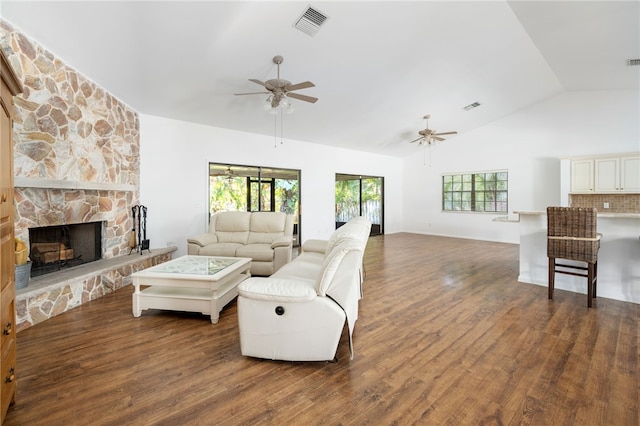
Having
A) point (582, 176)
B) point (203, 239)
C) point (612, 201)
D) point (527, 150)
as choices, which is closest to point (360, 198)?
point (527, 150)

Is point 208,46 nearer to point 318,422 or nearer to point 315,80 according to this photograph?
point 315,80

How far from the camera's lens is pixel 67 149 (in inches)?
137

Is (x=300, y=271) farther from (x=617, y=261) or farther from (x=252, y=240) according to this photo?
(x=617, y=261)

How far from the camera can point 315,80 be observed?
186 inches

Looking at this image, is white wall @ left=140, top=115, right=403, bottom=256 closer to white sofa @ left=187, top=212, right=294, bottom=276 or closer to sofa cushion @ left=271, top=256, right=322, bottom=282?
white sofa @ left=187, top=212, right=294, bottom=276

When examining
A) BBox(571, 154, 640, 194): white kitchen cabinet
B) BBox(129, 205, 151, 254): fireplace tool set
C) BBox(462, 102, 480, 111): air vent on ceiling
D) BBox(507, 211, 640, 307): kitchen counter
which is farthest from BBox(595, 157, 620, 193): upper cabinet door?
BBox(129, 205, 151, 254): fireplace tool set

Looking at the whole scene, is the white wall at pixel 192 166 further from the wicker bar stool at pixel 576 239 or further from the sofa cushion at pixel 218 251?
the wicker bar stool at pixel 576 239

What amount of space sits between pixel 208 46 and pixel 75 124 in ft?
6.28

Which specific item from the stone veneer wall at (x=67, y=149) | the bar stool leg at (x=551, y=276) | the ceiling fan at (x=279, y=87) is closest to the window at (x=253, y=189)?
the stone veneer wall at (x=67, y=149)

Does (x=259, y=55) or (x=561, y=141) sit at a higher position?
(x=259, y=55)

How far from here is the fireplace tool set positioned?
473cm

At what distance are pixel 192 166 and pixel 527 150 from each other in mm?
8043

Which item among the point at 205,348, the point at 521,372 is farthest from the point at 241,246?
the point at 521,372

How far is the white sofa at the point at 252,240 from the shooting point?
434 cm
